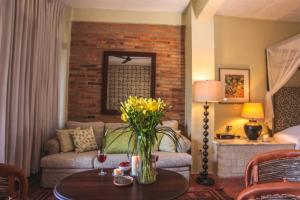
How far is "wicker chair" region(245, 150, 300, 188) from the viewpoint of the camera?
1260mm

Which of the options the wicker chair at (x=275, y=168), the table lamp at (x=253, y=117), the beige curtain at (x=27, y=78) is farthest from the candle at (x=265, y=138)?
the beige curtain at (x=27, y=78)

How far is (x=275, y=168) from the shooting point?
1.28 metres

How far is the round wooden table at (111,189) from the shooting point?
156cm

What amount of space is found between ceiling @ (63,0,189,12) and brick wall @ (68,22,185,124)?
303 mm

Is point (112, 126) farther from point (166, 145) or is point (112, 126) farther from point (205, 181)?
point (205, 181)

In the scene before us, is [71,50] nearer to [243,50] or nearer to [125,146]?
[125,146]

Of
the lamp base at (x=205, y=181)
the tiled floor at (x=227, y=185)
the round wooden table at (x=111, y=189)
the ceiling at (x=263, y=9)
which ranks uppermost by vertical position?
the ceiling at (x=263, y=9)

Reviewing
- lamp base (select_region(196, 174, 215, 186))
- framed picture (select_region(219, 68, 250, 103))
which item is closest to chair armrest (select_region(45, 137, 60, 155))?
lamp base (select_region(196, 174, 215, 186))

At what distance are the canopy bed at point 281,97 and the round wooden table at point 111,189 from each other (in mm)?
2815

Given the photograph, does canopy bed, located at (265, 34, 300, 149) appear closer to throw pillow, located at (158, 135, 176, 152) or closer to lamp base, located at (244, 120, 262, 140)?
lamp base, located at (244, 120, 262, 140)

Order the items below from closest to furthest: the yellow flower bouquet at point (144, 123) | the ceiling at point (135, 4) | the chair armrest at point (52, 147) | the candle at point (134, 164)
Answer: the yellow flower bouquet at point (144, 123)
the candle at point (134, 164)
the chair armrest at point (52, 147)
the ceiling at point (135, 4)

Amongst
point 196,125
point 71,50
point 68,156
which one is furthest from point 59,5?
point 196,125

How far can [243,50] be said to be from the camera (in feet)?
13.7

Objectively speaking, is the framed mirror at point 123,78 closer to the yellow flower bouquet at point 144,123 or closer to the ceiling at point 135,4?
the ceiling at point 135,4
